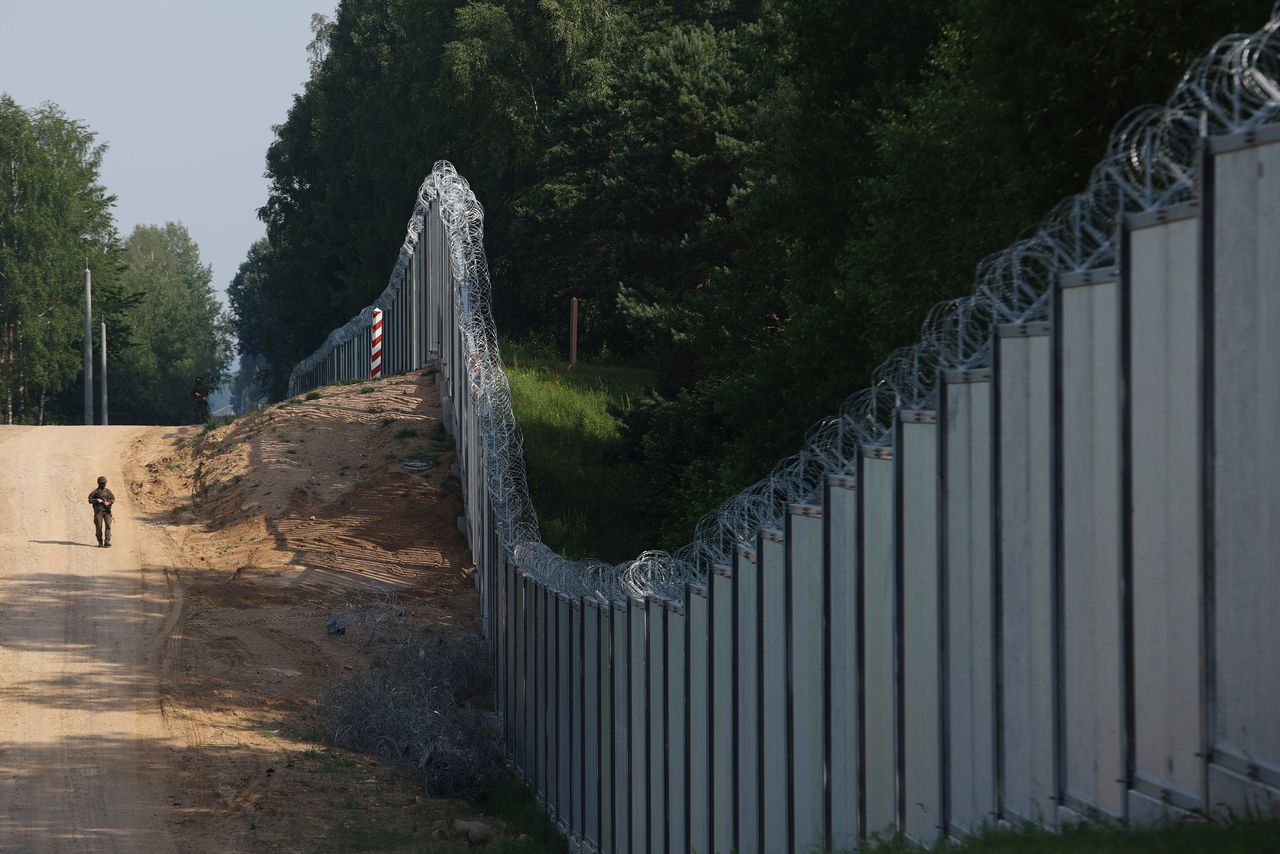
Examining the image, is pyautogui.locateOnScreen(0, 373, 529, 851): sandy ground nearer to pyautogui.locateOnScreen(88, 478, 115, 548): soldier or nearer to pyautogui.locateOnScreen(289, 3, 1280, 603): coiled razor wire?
pyautogui.locateOnScreen(88, 478, 115, 548): soldier

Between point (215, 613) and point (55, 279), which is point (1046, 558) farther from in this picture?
point (55, 279)

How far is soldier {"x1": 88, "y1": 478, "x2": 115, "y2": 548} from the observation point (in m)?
23.4

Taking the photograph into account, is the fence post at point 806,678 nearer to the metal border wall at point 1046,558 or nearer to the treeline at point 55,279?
the metal border wall at point 1046,558

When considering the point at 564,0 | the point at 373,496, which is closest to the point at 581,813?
the point at 373,496

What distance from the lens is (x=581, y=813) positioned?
43.7 ft

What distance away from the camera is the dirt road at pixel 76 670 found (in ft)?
43.8

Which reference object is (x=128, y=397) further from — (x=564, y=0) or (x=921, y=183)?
(x=921, y=183)

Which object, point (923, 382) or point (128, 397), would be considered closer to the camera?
point (923, 382)

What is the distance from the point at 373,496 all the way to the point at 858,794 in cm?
1768

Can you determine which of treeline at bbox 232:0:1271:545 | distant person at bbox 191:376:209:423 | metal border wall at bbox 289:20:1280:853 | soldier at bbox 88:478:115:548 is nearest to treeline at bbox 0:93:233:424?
treeline at bbox 232:0:1271:545

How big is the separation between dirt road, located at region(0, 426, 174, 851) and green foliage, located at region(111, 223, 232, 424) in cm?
5294

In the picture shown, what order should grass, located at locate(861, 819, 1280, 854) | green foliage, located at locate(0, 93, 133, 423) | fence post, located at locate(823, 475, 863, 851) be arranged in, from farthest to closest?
green foliage, located at locate(0, 93, 133, 423)
fence post, located at locate(823, 475, 863, 851)
grass, located at locate(861, 819, 1280, 854)

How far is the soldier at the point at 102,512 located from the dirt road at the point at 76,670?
207 millimetres

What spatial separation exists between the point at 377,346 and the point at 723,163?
10.3 m
